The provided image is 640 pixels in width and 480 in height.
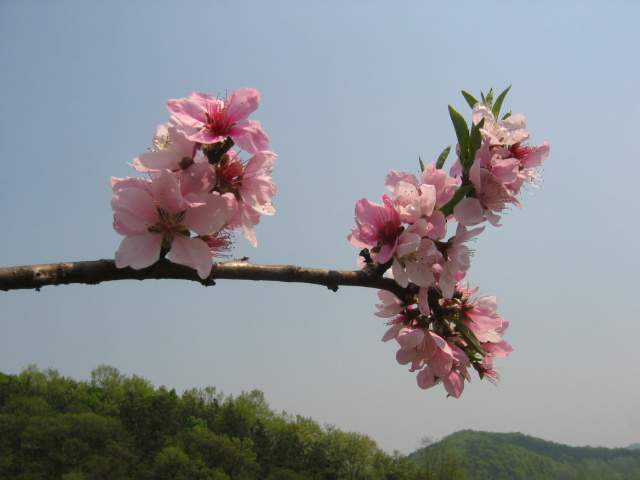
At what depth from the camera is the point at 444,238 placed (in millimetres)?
1468

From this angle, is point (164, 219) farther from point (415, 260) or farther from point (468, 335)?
point (468, 335)

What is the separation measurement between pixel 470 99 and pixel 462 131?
25cm

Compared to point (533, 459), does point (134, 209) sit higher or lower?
higher

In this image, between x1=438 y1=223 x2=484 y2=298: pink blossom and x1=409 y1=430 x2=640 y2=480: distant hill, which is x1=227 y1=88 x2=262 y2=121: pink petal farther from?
x1=409 y1=430 x2=640 y2=480: distant hill

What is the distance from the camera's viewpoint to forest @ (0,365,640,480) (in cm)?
3644

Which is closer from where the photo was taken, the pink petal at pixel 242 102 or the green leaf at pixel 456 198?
the pink petal at pixel 242 102

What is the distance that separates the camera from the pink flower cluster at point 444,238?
4.56ft

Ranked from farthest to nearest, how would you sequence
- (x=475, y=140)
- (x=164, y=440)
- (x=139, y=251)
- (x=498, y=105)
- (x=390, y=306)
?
(x=164, y=440), (x=498, y=105), (x=390, y=306), (x=475, y=140), (x=139, y=251)

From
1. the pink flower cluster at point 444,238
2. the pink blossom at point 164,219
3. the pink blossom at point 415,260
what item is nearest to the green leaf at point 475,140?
the pink flower cluster at point 444,238

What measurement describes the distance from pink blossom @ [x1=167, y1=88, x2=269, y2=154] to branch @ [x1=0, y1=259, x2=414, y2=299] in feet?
1.07

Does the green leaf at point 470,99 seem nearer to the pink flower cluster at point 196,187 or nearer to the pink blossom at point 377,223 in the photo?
the pink blossom at point 377,223

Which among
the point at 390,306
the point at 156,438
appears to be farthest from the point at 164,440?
the point at 390,306

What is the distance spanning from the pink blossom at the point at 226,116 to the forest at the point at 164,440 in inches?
1564

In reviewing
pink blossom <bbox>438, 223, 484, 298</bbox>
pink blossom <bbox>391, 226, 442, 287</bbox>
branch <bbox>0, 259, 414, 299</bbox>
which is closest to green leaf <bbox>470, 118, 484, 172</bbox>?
pink blossom <bbox>438, 223, 484, 298</bbox>
